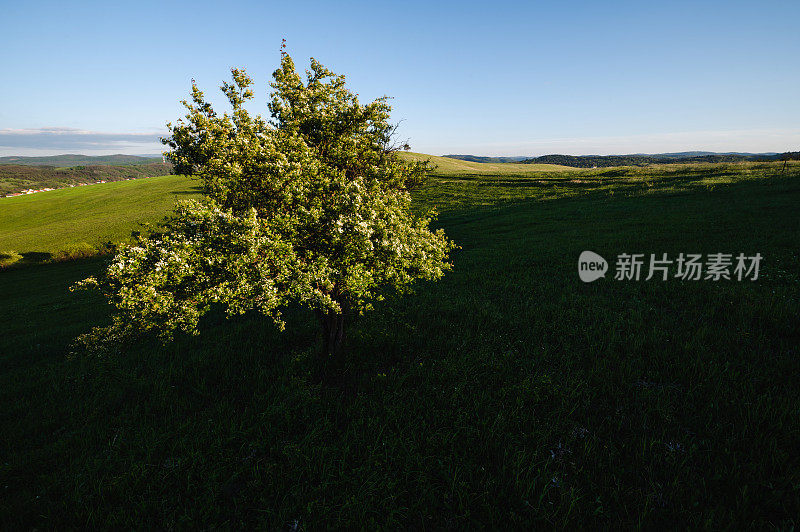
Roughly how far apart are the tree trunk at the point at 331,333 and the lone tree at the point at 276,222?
1.42m

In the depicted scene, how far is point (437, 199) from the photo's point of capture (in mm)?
57438

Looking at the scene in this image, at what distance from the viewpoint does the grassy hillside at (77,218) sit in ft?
154

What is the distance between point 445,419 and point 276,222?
6644 mm

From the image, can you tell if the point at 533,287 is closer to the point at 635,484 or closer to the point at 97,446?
the point at 635,484

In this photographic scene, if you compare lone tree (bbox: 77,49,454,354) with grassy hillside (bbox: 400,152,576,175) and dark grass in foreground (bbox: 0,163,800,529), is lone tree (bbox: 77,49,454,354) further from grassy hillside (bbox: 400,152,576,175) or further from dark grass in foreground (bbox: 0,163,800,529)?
grassy hillside (bbox: 400,152,576,175)

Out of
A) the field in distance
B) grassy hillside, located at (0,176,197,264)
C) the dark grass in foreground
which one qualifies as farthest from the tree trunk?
the field in distance

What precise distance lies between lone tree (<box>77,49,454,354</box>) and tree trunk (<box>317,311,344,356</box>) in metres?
1.42

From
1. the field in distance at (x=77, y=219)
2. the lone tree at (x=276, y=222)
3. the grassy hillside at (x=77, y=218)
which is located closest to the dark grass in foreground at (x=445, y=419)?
the lone tree at (x=276, y=222)

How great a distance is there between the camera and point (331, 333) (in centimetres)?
1107

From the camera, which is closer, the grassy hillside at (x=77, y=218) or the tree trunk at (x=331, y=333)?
the tree trunk at (x=331, y=333)

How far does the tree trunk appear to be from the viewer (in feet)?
36.0

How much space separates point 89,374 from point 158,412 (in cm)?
530

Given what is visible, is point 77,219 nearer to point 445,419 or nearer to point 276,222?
point 276,222

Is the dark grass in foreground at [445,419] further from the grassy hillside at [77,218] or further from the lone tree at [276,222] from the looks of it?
the grassy hillside at [77,218]
